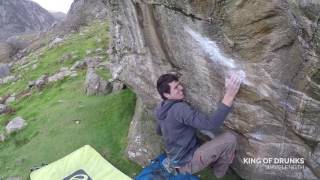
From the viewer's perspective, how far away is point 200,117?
35.2ft

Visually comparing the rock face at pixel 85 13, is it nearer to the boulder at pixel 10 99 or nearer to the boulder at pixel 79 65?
the boulder at pixel 79 65

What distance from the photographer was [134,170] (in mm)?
14383

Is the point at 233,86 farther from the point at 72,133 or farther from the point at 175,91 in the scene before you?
the point at 72,133

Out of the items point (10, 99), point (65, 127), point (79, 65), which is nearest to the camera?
point (65, 127)

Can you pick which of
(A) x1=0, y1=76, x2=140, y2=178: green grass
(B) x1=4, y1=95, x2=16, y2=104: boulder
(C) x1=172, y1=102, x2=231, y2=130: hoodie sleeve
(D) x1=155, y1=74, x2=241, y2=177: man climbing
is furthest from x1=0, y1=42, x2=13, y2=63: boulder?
(C) x1=172, y1=102, x2=231, y2=130: hoodie sleeve

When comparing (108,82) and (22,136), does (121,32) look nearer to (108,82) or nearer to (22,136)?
(108,82)

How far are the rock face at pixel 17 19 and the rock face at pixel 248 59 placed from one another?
104 m

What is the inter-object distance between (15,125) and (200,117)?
1088 centimetres

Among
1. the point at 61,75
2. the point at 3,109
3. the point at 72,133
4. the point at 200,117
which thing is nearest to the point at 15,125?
the point at 72,133

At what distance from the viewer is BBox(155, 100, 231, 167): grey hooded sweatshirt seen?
34.3 ft

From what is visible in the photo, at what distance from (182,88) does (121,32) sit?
3.07 metres

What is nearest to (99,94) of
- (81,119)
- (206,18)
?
(81,119)

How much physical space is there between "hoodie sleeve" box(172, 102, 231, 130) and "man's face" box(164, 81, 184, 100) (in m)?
0.24

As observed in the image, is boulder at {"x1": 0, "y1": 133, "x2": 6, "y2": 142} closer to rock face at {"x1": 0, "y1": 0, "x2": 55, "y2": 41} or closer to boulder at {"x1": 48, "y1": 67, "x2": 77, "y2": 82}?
boulder at {"x1": 48, "y1": 67, "x2": 77, "y2": 82}
